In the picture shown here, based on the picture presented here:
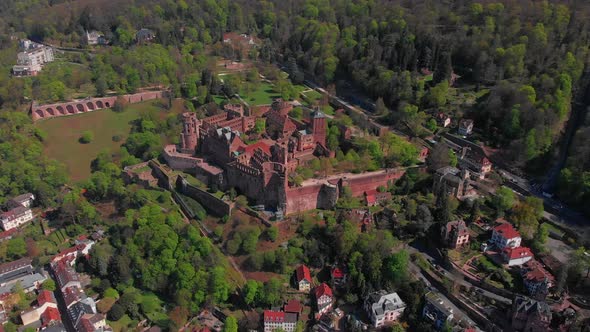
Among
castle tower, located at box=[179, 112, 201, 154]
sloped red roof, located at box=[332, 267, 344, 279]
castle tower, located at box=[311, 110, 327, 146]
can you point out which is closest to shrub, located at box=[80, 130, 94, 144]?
castle tower, located at box=[179, 112, 201, 154]

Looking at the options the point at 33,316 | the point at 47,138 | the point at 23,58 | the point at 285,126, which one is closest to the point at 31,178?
the point at 47,138

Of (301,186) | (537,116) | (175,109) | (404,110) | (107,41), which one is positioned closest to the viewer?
(301,186)

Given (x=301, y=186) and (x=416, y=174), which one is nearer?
(x=301, y=186)

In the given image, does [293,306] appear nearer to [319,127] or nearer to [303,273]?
[303,273]

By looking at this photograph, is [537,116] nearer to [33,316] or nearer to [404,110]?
[404,110]

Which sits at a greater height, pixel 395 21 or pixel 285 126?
pixel 395 21

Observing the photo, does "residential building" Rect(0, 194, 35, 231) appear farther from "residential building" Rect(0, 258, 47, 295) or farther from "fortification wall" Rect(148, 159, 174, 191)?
"fortification wall" Rect(148, 159, 174, 191)

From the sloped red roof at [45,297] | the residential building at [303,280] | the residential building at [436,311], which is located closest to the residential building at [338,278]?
the residential building at [303,280]
